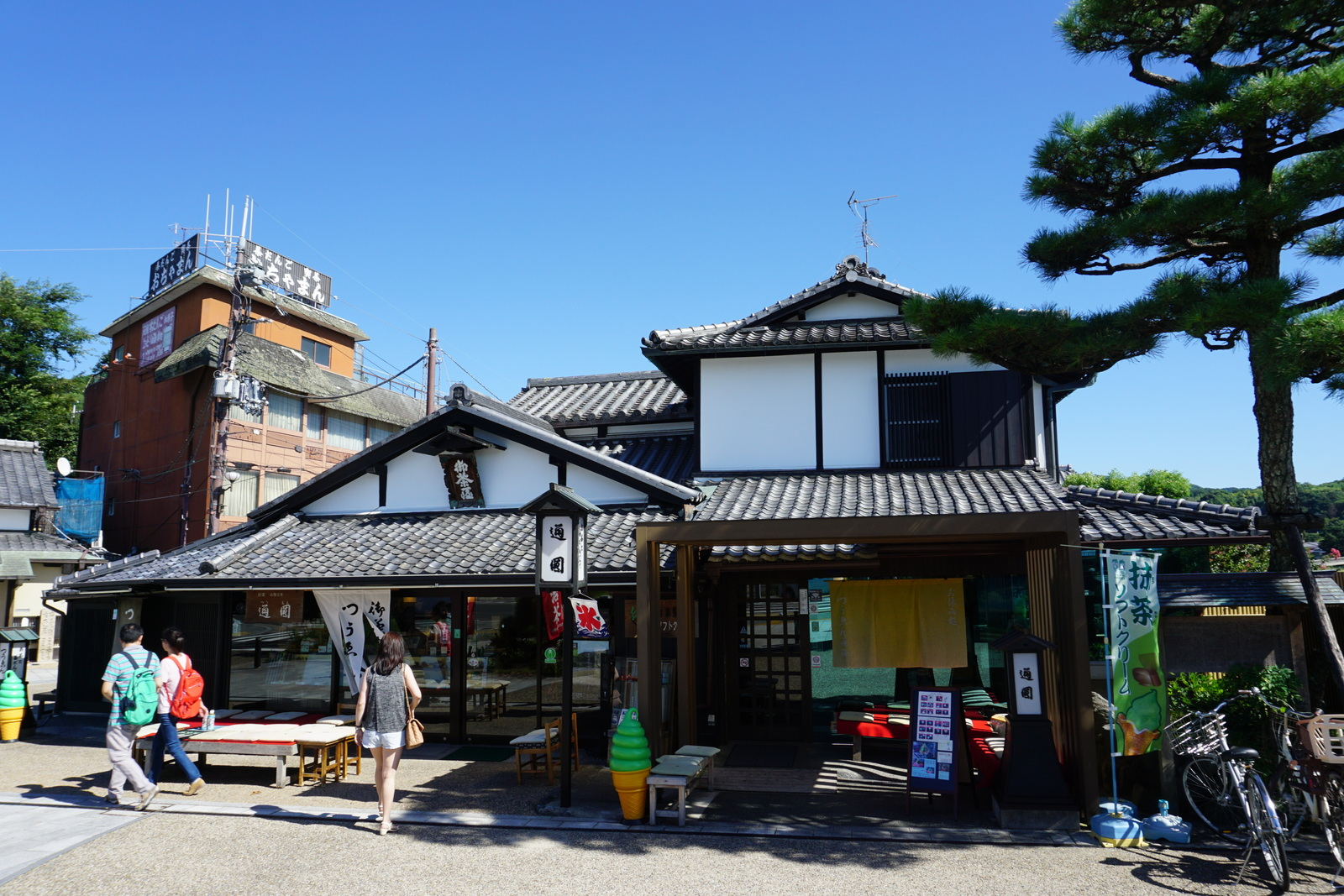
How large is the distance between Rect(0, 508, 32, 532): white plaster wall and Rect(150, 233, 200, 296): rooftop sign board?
40.4ft

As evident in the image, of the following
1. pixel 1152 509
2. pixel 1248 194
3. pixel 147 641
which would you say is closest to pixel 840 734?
pixel 1152 509

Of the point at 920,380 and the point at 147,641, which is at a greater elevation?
the point at 920,380

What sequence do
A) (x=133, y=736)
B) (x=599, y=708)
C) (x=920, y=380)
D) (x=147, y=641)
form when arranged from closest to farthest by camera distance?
(x=133, y=736) < (x=599, y=708) < (x=920, y=380) < (x=147, y=641)

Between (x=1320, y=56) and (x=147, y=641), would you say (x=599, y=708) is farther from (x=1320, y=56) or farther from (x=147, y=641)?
(x=1320, y=56)

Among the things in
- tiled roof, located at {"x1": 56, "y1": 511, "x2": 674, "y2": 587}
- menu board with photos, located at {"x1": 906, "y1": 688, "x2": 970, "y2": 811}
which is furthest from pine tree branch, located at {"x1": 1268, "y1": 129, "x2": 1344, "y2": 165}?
tiled roof, located at {"x1": 56, "y1": 511, "x2": 674, "y2": 587}

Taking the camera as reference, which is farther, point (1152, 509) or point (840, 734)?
point (840, 734)

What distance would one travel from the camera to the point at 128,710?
8766mm

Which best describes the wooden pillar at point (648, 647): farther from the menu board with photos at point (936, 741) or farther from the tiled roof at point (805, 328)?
the tiled roof at point (805, 328)

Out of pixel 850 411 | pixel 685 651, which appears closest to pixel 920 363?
pixel 850 411

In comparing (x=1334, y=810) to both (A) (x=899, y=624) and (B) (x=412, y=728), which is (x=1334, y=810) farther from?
(B) (x=412, y=728)

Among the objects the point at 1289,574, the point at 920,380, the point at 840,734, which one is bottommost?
the point at 840,734

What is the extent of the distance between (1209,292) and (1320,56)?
9.37 feet

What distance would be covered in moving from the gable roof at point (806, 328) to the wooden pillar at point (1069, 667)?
5.04m

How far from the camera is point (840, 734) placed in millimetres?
12352
